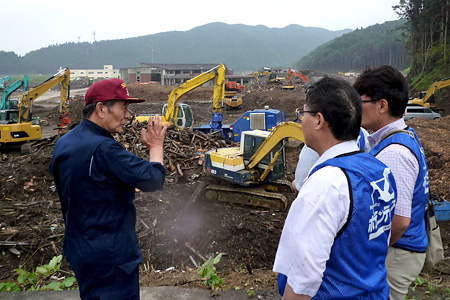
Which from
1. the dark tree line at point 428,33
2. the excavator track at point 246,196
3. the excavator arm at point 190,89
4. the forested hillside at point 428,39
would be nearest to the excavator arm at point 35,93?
the excavator arm at point 190,89

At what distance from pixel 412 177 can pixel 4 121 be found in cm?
1707

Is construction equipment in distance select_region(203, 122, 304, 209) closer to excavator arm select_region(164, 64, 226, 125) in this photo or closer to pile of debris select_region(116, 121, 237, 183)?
pile of debris select_region(116, 121, 237, 183)

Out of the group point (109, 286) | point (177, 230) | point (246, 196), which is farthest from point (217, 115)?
point (109, 286)

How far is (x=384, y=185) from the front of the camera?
1.52m

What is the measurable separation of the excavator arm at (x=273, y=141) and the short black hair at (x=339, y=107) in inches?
244

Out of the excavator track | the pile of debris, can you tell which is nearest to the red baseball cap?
the excavator track

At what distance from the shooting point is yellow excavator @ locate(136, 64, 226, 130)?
15.8 meters

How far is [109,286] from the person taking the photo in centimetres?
219

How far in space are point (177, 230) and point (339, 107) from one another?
6877mm

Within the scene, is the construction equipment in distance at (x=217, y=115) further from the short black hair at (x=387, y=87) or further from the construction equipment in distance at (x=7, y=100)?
the short black hair at (x=387, y=87)

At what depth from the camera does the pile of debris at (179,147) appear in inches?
465

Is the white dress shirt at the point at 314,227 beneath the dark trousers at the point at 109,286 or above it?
above

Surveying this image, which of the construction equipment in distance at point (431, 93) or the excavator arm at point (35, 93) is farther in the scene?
the construction equipment in distance at point (431, 93)

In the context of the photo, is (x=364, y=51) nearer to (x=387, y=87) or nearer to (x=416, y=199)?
(x=387, y=87)
